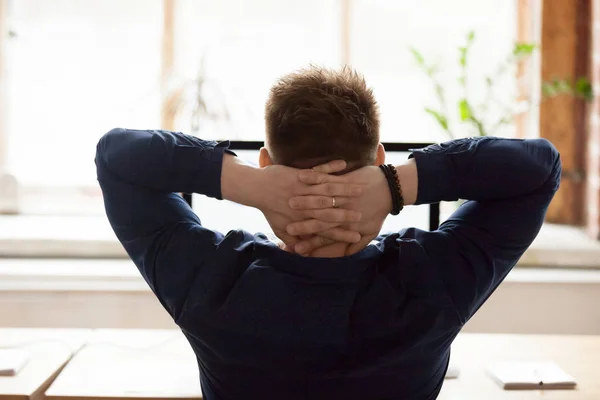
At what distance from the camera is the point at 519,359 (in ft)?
5.71

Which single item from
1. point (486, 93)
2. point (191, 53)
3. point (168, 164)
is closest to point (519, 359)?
point (168, 164)

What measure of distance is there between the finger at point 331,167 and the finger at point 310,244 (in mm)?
100

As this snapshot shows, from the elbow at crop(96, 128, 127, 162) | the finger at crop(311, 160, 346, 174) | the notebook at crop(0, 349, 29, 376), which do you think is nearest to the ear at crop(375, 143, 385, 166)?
the finger at crop(311, 160, 346, 174)

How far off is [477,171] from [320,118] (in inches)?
11.3

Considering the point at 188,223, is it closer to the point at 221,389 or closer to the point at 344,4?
the point at 221,389

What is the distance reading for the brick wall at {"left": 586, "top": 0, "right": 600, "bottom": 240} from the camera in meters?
2.60

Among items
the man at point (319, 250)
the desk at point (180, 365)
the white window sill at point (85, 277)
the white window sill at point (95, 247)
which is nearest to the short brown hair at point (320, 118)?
the man at point (319, 250)

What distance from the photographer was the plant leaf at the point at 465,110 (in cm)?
260

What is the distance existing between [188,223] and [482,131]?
177 centimetres

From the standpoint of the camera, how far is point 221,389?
1.06m

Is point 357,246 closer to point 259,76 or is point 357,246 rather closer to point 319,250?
point 319,250

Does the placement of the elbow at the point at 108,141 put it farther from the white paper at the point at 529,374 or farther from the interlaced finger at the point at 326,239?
the white paper at the point at 529,374

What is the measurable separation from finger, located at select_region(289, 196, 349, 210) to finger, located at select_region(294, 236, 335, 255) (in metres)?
0.05

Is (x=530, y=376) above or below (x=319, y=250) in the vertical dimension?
below
